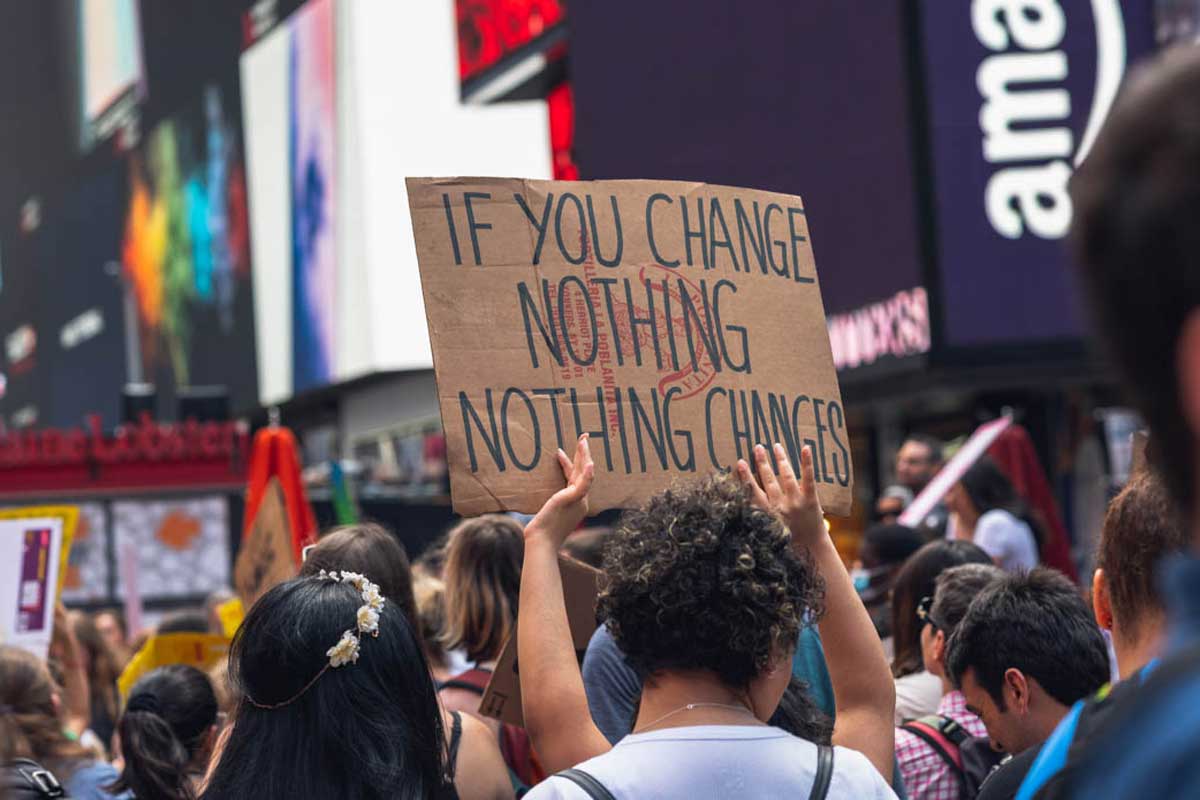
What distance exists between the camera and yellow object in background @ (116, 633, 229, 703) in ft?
19.1

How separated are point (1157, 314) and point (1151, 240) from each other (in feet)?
0.15

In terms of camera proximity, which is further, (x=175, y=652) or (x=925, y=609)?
(x=175, y=652)

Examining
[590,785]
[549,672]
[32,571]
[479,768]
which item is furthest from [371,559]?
[32,571]

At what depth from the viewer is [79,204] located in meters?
Answer: 51.3

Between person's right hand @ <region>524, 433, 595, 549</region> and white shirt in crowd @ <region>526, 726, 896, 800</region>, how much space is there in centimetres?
57

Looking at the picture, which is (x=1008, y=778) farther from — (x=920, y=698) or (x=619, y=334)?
(x=920, y=698)

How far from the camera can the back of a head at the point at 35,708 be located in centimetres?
426

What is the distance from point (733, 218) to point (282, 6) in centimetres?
3348

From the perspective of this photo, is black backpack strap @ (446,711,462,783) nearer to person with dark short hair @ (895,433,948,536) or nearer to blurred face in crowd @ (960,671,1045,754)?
blurred face in crowd @ (960,671,1045,754)

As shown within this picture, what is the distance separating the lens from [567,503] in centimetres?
298

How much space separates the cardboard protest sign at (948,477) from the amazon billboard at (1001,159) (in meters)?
5.49

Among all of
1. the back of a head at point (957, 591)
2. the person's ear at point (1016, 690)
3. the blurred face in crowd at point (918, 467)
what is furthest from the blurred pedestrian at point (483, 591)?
the blurred face in crowd at point (918, 467)

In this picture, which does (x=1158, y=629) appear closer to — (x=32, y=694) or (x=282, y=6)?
(x=32, y=694)

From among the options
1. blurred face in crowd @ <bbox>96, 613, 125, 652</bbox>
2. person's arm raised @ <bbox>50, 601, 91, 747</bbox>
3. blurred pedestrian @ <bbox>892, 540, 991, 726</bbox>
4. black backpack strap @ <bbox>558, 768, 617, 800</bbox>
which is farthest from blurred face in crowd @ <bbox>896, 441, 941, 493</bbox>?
black backpack strap @ <bbox>558, 768, 617, 800</bbox>
